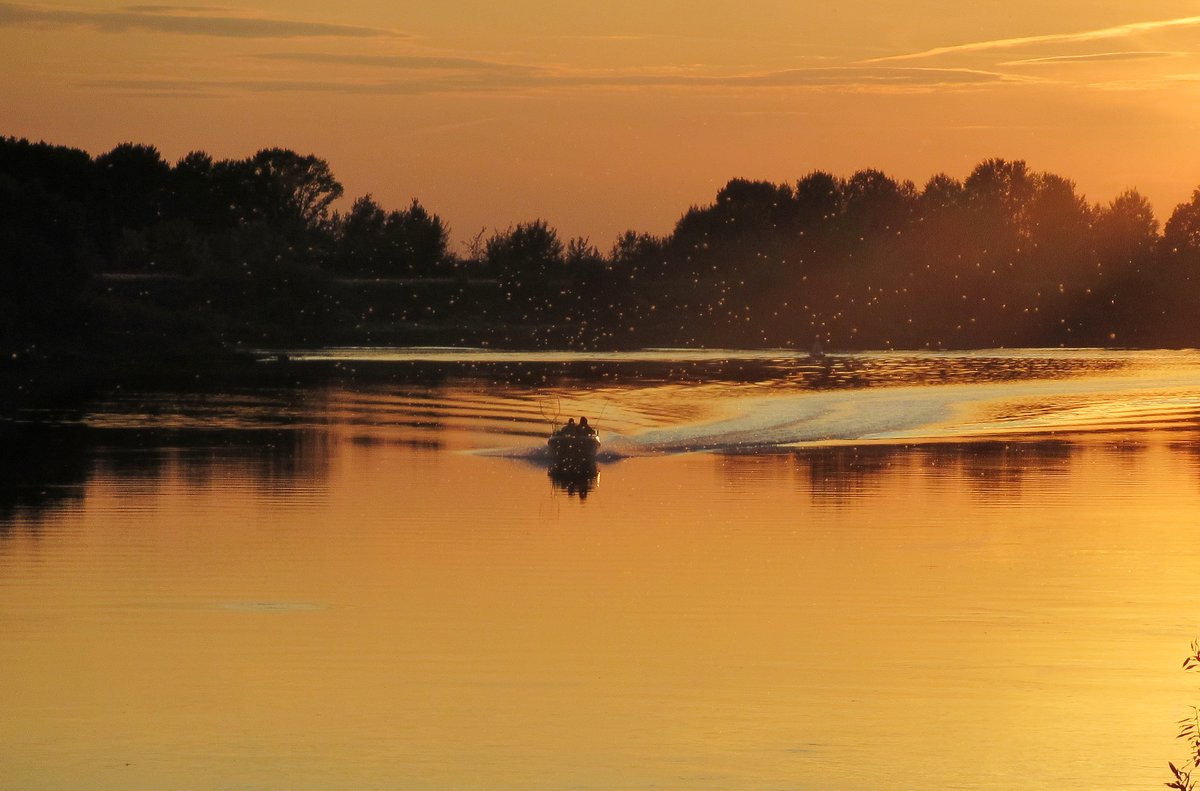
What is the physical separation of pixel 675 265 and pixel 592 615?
139436 millimetres

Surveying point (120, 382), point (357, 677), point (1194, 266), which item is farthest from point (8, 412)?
point (1194, 266)

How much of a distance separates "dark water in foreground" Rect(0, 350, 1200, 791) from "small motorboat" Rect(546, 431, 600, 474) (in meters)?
0.56

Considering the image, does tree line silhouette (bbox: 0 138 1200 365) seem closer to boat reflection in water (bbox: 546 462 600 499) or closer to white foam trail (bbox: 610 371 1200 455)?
white foam trail (bbox: 610 371 1200 455)

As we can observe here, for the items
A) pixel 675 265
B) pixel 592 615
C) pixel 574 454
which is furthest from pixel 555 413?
pixel 675 265

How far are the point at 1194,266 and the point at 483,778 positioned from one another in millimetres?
162640

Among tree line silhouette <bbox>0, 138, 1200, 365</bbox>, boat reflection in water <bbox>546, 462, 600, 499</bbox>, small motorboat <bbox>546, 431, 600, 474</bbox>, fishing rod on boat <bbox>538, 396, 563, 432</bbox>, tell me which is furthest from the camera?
tree line silhouette <bbox>0, 138, 1200, 365</bbox>

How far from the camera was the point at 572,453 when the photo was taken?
41812 mm

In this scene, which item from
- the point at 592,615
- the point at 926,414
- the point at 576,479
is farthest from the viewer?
the point at 926,414

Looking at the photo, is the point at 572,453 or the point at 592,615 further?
the point at 572,453

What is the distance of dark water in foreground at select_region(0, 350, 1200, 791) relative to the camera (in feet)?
49.9

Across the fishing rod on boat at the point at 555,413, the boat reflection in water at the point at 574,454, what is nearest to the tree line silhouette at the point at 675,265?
the fishing rod on boat at the point at 555,413

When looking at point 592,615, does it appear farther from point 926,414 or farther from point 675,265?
point 675,265

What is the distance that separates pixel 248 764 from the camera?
14.8 metres

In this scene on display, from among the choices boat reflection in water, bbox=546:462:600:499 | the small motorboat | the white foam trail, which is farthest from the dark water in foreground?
the white foam trail
